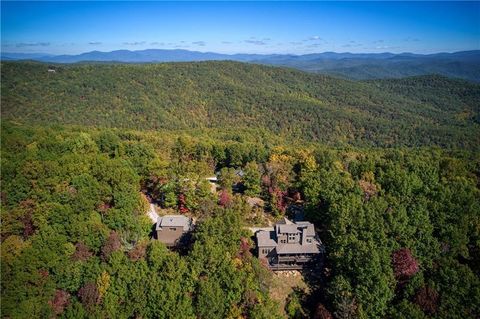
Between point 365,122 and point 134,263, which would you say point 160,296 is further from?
point 365,122

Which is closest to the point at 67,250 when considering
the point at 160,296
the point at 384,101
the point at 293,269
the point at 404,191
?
the point at 160,296

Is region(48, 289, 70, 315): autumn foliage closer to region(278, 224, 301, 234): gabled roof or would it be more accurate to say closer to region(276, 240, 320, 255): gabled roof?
region(276, 240, 320, 255): gabled roof

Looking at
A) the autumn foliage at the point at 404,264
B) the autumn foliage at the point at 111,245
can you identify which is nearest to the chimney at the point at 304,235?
the autumn foliage at the point at 404,264

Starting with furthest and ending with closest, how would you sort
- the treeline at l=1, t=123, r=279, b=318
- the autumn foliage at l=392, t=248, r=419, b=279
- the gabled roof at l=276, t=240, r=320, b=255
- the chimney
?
the chimney
the gabled roof at l=276, t=240, r=320, b=255
the autumn foliage at l=392, t=248, r=419, b=279
the treeline at l=1, t=123, r=279, b=318

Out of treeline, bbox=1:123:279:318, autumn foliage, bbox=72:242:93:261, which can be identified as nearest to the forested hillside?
treeline, bbox=1:123:279:318

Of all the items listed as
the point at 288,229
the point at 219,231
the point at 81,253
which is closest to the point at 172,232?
the point at 219,231

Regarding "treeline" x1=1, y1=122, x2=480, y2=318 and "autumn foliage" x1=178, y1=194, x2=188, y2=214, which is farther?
"autumn foliage" x1=178, y1=194, x2=188, y2=214
